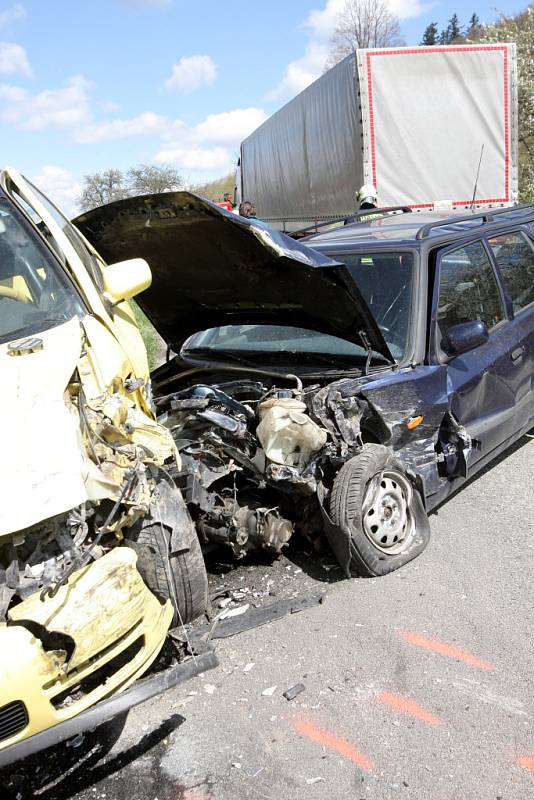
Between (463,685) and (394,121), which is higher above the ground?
(394,121)

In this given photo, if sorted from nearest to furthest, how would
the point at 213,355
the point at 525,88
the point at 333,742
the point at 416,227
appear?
the point at 333,742
the point at 213,355
the point at 416,227
the point at 525,88

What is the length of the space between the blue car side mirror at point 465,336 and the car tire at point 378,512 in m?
0.81

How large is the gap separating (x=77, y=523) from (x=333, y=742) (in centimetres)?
123

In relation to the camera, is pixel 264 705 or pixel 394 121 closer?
pixel 264 705

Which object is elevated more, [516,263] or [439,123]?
[439,123]

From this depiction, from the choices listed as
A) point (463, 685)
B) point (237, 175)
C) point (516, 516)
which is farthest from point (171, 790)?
point (237, 175)

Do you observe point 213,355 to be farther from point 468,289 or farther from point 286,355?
point 468,289

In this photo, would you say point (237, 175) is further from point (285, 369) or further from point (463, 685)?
point (463, 685)

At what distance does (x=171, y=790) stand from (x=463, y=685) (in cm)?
120

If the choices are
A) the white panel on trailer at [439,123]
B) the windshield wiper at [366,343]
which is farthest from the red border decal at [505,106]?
the windshield wiper at [366,343]

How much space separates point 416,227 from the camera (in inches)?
199

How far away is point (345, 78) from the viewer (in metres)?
11.8

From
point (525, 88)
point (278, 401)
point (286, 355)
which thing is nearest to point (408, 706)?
point (278, 401)

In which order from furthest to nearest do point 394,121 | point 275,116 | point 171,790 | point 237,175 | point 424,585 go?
1. point 237,175
2. point 275,116
3. point 394,121
4. point 424,585
5. point 171,790
